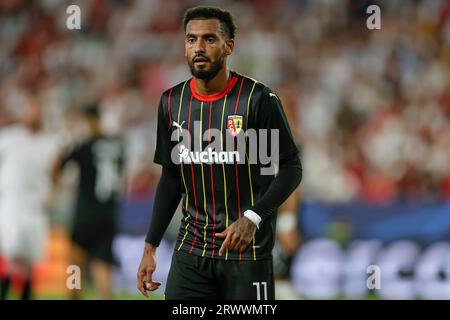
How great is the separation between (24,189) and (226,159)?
4144 millimetres

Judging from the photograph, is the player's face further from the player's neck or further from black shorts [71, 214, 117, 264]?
black shorts [71, 214, 117, 264]

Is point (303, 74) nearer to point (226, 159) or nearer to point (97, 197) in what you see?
point (97, 197)

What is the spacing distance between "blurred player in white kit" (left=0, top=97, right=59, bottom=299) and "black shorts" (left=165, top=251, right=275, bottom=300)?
12.8 feet

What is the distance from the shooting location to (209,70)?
405 centimetres

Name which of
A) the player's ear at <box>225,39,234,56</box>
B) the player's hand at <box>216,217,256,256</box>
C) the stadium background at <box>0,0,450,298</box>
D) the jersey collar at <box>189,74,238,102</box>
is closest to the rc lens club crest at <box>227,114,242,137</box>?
the jersey collar at <box>189,74,238,102</box>

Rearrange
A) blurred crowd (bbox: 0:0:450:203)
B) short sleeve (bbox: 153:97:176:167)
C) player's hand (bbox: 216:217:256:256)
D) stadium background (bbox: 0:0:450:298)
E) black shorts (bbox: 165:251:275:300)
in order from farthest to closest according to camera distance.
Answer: blurred crowd (bbox: 0:0:450:203) < stadium background (bbox: 0:0:450:298) < short sleeve (bbox: 153:97:176:167) < black shorts (bbox: 165:251:275:300) < player's hand (bbox: 216:217:256:256)

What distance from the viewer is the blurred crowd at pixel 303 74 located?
A: 9.79m

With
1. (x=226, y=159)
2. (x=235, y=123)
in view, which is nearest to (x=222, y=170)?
(x=226, y=159)

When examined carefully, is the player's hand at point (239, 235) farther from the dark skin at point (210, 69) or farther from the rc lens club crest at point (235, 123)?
the rc lens club crest at point (235, 123)

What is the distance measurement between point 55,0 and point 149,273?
8.52 m

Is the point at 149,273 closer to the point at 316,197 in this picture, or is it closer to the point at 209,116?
the point at 209,116

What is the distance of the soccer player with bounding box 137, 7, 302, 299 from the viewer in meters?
4.03

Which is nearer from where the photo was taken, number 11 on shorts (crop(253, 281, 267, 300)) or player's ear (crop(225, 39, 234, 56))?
number 11 on shorts (crop(253, 281, 267, 300))
